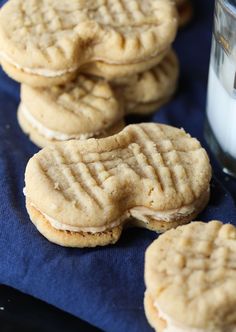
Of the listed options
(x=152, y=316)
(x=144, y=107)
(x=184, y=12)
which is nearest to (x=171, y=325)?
(x=152, y=316)

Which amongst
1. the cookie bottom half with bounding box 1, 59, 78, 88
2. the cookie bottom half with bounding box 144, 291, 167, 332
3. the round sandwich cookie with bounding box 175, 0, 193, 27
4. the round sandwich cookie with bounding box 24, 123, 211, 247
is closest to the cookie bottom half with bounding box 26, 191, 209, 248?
the round sandwich cookie with bounding box 24, 123, 211, 247

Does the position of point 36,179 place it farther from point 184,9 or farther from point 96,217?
point 184,9

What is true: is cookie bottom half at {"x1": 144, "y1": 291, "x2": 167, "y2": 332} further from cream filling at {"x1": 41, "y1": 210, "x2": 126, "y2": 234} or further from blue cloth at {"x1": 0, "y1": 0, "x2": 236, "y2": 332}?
cream filling at {"x1": 41, "y1": 210, "x2": 126, "y2": 234}

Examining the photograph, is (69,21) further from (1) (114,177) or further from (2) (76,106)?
(1) (114,177)

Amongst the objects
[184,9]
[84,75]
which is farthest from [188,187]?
[184,9]

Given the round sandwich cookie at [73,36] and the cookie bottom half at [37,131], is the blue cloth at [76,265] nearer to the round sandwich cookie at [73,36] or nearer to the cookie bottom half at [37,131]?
the cookie bottom half at [37,131]

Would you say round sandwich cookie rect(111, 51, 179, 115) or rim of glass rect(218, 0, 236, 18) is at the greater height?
rim of glass rect(218, 0, 236, 18)
